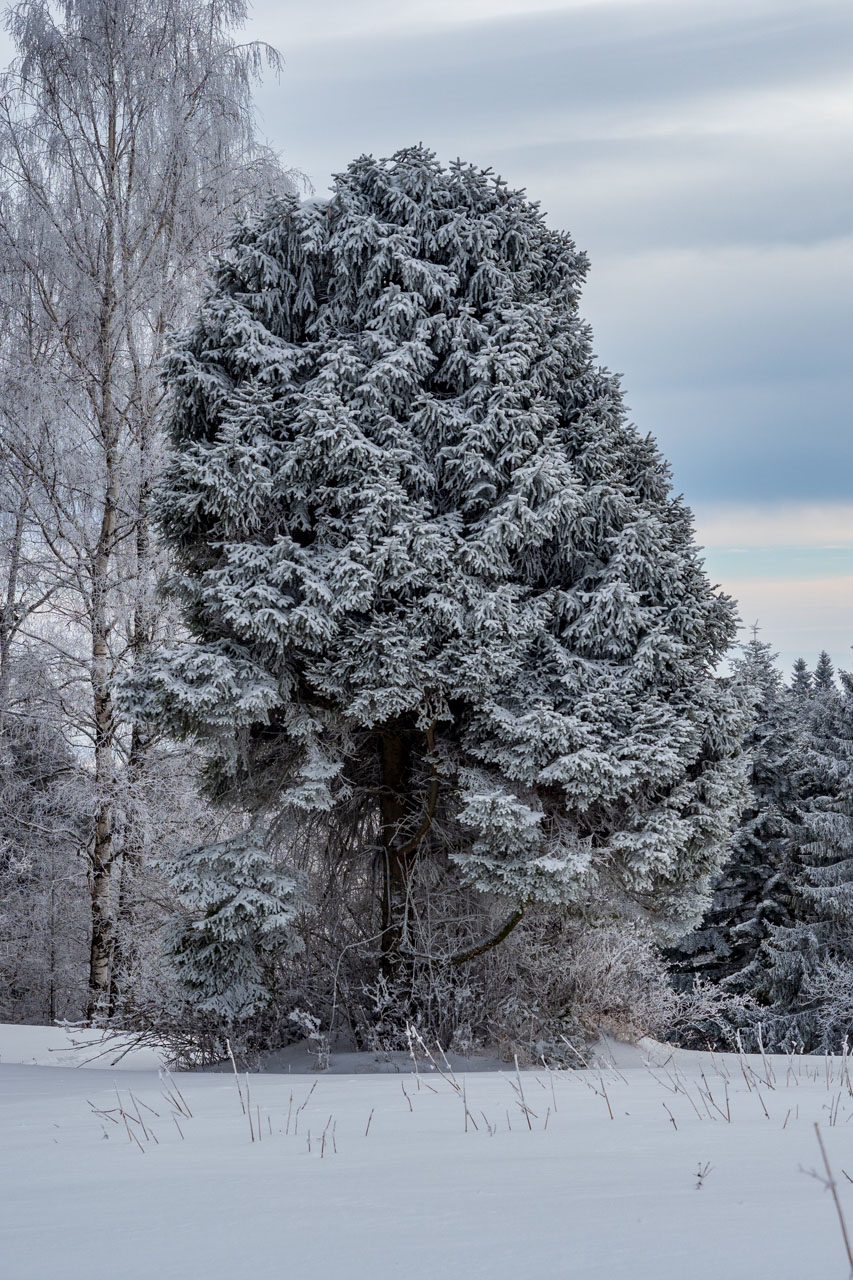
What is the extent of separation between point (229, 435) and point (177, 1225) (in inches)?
189

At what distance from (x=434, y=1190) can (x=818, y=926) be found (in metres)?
18.5

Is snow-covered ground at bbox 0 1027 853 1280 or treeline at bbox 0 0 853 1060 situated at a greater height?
treeline at bbox 0 0 853 1060

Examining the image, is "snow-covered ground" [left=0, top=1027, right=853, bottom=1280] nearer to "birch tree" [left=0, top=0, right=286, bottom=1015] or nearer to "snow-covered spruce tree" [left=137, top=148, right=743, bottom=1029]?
"snow-covered spruce tree" [left=137, top=148, right=743, bottom=1029]

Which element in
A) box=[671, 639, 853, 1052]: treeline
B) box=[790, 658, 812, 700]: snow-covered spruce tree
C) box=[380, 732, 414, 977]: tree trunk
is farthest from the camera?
→ box=[790, 658, 812, 700]: snow-covered spruce tree

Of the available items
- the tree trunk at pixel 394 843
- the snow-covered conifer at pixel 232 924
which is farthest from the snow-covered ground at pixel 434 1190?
the tree trunk at pixel 394 843

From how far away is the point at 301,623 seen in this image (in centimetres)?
610

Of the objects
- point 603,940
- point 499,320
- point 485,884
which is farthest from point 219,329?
point 603,940

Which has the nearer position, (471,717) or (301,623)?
(301,623)

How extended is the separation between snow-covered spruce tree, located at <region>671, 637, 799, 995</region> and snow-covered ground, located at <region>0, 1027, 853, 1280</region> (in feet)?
55.0

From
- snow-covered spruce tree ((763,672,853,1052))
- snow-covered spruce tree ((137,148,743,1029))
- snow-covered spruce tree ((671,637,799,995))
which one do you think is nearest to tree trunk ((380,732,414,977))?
snow-covered spruce tree ((137,148,743,1029))

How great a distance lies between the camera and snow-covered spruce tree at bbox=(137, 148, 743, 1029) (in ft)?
20.1

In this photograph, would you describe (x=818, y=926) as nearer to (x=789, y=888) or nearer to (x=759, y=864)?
(x=789, y=888)

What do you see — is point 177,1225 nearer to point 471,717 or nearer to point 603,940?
point 471,717

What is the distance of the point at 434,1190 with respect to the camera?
2.23 meters
